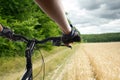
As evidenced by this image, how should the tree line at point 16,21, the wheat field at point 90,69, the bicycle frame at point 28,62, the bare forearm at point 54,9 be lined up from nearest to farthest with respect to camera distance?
the bare forearm at point 54,9
the bicycle frame at point 28,62
the tree line at point 16,21
the wheat field at point 90,69

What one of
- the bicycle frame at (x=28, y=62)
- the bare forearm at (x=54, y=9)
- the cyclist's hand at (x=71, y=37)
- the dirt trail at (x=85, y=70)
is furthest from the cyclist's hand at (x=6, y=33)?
the dirt trail at (x=85, y=70)

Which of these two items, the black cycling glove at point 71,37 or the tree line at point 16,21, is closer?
the black cycling glove at point 71,37

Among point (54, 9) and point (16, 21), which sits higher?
point (16, 21)

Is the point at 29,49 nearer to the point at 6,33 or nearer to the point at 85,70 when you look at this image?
the point at 6,33

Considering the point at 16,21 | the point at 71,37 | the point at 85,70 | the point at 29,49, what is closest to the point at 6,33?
the point at 29,49

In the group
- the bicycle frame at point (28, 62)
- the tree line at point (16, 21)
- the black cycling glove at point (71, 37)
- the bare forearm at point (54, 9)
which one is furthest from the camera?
the tree line at point (16, 21)

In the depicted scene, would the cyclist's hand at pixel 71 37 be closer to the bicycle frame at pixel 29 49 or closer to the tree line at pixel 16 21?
the bicycle frame at pixel 29 49

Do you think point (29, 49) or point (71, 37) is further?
point (29, 49)

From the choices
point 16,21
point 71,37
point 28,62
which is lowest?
point 28,62

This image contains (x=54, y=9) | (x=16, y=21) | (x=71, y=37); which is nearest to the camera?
(x=54, y=9)

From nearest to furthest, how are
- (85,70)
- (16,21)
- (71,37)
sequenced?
(71,37)
(16,21)
(85,70)

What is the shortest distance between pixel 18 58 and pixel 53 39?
47.5 feet

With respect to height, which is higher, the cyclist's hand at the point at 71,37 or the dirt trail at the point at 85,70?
the cyclist's hand at the point at 71,37

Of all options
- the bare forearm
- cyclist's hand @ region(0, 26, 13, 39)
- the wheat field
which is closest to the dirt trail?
the wheat field
